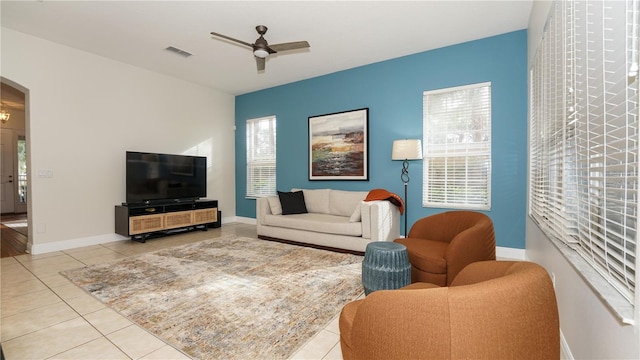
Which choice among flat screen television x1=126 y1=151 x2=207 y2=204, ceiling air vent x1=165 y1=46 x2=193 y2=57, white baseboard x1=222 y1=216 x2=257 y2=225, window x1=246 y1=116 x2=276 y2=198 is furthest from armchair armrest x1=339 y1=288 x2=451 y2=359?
white baseboard x1=222 y1=216 x2=257 y2=225

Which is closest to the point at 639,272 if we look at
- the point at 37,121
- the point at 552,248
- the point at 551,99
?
the point at 552,248

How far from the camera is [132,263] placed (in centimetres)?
354

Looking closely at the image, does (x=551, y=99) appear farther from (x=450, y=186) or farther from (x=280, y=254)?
(x=280, y=254)

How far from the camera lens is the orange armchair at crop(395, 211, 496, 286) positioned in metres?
2.25

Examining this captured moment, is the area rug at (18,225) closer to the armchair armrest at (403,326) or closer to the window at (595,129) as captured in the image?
the armchair armrest at (403,326)

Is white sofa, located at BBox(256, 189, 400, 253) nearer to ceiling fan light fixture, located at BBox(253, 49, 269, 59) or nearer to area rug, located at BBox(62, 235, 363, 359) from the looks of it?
area rug, located at BBox(62, 235, 363, 359)

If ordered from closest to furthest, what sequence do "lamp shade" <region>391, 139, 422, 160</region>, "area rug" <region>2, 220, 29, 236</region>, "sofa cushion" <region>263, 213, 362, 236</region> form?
"sofa cushion" <region>263, 213, 362, 236</region> < "lamp shade" <region>391, 139, 422, 160</region> < "area rug" <region>2, 220, 29, 236</region>

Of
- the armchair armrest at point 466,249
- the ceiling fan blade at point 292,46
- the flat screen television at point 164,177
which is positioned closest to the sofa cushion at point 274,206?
the flat screen television at point 164,177

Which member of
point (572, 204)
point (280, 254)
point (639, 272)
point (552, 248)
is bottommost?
point (280, 254)

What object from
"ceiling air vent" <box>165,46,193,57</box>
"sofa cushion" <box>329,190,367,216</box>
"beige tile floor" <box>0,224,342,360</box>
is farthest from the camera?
"sofa cushion" <box>329,190,367,216</box>

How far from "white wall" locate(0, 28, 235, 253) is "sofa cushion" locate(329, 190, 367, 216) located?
3.22 metres

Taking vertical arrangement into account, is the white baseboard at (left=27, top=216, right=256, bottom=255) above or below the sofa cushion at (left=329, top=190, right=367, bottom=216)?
below

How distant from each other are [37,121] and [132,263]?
8.22 feet

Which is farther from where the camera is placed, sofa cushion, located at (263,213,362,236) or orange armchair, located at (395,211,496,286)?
sofa cushion, located at (263,213,362,236)
